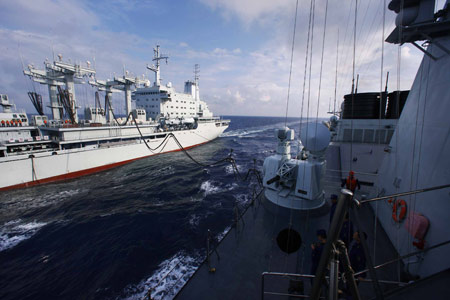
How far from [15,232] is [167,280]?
382 inches

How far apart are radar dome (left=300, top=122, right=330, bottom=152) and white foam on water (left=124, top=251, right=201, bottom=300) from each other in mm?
6327

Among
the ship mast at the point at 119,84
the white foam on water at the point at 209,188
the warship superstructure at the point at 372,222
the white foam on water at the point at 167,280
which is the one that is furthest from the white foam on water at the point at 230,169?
the ship mast at the point at 119,84

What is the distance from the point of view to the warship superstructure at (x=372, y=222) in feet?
6.81

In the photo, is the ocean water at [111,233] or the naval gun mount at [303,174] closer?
the ocean water at [111,233]

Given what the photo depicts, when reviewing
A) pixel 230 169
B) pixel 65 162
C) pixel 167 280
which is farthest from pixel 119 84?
pixel 167 280

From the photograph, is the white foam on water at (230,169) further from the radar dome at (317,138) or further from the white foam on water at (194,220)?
the radar dome at (317,138)

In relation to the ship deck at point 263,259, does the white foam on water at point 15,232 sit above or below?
below

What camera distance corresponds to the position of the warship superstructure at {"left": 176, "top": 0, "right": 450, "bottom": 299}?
2076mm

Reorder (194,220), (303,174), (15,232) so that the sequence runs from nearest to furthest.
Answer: (303,174) < (15,232) < (194,220)

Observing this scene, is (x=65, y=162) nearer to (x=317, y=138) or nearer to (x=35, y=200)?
(x=35, y=200)

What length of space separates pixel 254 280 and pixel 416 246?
3.57m

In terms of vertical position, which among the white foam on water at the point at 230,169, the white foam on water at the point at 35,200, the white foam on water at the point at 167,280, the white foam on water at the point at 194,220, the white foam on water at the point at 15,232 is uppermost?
the white foam on water at the point at 230,169

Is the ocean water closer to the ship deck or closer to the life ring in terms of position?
the ship deck

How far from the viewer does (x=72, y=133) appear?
19.3 metres
